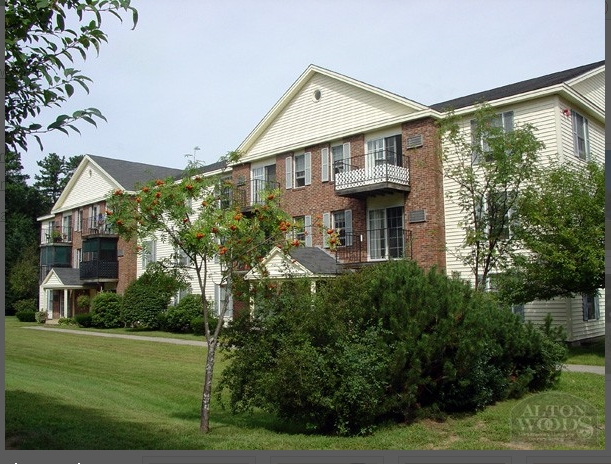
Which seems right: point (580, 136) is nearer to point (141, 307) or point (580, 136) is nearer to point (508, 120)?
point (508, 120)

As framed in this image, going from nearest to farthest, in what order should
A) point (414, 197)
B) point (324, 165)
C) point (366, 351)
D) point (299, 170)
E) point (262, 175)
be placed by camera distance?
point (366, 351) → point (414, 197) → point (324, 165) → point (299, 170) → point (262, 175)

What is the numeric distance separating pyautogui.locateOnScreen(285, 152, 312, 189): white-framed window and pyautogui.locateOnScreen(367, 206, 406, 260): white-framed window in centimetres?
386

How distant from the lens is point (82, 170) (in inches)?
1708

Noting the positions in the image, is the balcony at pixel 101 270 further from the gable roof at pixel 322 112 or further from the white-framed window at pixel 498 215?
the white-framed window at pixel 498 215

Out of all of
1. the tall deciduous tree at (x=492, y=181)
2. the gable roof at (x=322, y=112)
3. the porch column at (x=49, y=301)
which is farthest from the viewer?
the porch column at (x=49, y=301)

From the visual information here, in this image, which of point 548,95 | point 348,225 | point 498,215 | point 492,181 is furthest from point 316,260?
point 548,95

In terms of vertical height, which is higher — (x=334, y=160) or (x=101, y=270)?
(x=334, y=160)

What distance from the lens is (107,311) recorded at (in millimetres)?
35844

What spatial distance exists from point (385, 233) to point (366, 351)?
51.5 ft

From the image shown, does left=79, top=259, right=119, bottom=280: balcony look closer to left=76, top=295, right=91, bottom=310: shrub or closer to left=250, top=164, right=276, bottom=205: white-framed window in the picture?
left=76, top=295, right=91, bottom=310: shrub

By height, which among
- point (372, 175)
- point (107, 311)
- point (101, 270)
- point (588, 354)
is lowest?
point (588, 354)

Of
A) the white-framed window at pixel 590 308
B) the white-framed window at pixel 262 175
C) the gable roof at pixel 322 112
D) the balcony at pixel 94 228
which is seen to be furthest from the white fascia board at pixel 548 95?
the balcony at pixel 94 228

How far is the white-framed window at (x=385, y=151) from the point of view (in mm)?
24078

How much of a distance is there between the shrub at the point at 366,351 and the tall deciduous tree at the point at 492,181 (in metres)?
6.51
